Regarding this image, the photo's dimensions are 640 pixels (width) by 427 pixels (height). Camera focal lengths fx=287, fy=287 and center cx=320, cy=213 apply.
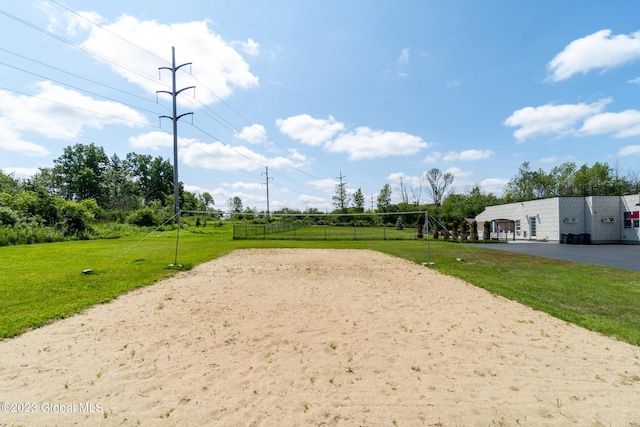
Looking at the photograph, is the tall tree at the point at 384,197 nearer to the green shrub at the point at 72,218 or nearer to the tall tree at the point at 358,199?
the tall tree at the point at 358,199

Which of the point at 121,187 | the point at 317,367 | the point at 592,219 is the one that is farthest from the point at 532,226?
the point at 121,187

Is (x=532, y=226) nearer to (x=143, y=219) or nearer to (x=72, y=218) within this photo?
(x=72, y=218)

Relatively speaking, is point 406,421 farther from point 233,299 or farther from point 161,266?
point 161,266

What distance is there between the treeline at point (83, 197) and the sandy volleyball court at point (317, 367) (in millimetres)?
23203

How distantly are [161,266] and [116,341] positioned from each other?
777 centimetres

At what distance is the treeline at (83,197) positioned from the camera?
2320 cm

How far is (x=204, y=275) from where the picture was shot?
10.5m

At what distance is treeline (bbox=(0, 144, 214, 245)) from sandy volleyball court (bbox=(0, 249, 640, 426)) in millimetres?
23203

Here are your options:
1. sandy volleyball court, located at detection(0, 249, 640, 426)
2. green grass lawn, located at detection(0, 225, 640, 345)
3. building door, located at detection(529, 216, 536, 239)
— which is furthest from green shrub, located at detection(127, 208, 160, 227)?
building door, located at detection(529, 216, 536, 239)

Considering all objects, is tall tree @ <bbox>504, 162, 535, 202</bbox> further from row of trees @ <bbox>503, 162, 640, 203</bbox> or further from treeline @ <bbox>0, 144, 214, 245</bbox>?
treeline @ <bbox>0, 144, 214, 245</bbox>

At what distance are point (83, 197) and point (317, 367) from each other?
254 feet

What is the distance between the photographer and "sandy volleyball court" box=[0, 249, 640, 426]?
2924mm

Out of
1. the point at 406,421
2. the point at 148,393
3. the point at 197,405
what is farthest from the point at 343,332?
the point at 148,393

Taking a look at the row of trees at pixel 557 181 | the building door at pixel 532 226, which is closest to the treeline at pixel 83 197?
the building door at pixel 532 226
